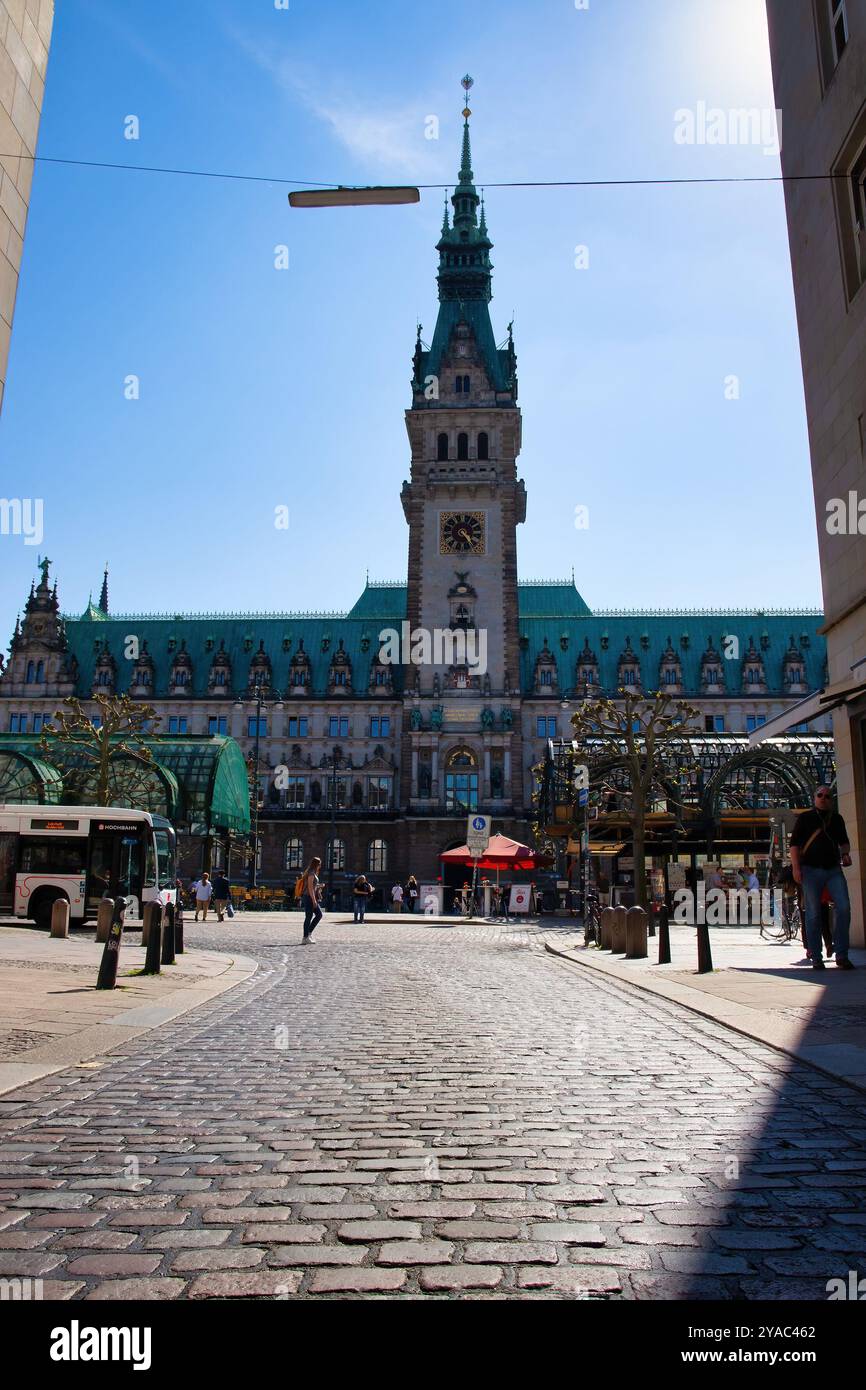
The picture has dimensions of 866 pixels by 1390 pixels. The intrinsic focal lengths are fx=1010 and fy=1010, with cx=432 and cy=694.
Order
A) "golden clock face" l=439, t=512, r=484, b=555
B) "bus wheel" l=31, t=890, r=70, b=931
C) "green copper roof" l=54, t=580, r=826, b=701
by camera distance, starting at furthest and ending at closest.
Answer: "green copper roof" l=54, t=580, r=826, b=701 → "golden clock face" l=439, t=512, r=484, b=555 → "bus wheel" l=31, t=890, r=70, b=931

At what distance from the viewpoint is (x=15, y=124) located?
13.4 m

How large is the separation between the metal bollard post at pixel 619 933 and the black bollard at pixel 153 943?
30.5 feet

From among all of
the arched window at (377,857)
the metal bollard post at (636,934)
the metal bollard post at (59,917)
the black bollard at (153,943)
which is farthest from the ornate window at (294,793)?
the black bollard at (153,943)

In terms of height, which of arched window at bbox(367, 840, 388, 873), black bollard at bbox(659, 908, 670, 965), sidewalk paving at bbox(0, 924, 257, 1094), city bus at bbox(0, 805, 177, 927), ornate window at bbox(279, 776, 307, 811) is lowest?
sidewalk paving at bbox(0, 924, 257, 1094)

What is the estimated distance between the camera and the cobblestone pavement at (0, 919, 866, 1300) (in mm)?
3414

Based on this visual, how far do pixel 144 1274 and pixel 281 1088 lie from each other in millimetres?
3390

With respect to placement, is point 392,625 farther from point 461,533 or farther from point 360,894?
point 360,894

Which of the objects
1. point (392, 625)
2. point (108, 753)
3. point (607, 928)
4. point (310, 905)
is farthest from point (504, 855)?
point (392, 625)

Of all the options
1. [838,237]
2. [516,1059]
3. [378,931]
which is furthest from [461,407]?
[516,1059]

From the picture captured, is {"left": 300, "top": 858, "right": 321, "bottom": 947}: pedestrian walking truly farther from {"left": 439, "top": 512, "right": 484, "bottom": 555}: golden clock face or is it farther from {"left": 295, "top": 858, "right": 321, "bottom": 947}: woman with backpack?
{"left": 439, "top": 512, "right": 484, "bottom": 555}: golden clock face

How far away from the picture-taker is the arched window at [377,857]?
74562 mm

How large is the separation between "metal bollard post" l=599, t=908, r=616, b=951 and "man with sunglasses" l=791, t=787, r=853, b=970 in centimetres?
777

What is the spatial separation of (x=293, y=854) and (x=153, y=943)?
6237cm

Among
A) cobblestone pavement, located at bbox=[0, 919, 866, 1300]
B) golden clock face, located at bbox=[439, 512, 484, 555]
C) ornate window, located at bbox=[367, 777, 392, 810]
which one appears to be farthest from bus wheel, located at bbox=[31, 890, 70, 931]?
golden clock face, located at bbox=[439, 512, 484, 555]
